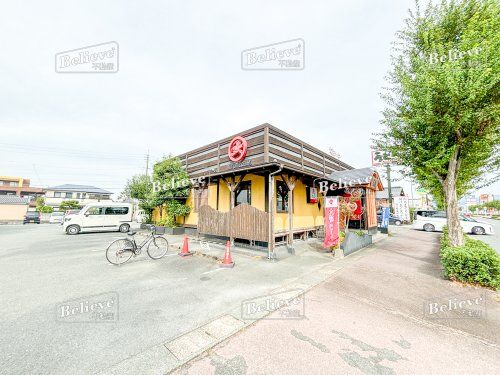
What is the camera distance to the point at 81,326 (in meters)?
3.45

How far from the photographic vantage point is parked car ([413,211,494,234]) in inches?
664

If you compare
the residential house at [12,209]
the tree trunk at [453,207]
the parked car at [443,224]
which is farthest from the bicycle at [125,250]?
the residential house at [12,209]

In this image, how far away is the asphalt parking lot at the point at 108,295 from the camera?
2.82 meters

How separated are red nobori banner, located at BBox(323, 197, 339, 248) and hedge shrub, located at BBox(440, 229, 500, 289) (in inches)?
128

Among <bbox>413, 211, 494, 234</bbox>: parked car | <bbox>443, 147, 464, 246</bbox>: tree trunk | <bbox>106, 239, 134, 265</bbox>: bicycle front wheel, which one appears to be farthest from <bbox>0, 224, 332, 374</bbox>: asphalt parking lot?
<bbox>413, 211, 494, 234</bbox>: parked car

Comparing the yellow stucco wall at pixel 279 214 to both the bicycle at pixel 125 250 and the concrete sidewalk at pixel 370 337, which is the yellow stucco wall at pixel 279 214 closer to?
the bicycle at pixel 125 250

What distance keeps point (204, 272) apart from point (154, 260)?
2.52 metres

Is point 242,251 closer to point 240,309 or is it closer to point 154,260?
point 154,260

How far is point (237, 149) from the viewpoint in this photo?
10672 mm

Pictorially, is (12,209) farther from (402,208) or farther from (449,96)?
(402,208)

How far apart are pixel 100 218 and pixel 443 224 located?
91.6ft

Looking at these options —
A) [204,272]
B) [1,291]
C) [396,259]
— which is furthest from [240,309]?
[396,259]

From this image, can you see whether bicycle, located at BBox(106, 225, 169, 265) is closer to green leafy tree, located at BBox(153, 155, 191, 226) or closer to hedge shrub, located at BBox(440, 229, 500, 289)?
green leafy tree, located at BBox(153, 155, 191, 226)

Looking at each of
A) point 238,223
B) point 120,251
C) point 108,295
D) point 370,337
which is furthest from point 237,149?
point 370,337
